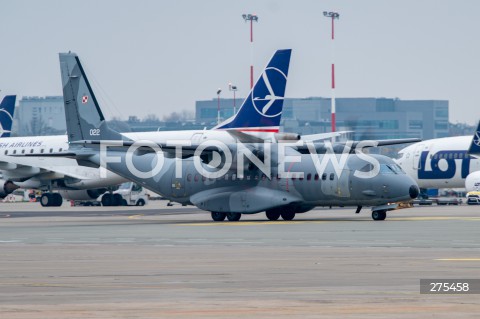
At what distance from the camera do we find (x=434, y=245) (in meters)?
28.2

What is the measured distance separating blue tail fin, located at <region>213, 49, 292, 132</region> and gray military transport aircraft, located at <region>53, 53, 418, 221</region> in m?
2.30

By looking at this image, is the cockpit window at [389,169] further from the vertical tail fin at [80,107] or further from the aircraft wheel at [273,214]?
the vertical tail fin at [80,107]

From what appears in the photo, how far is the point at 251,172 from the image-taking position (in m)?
47.9

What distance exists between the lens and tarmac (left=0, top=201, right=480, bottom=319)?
14797mm

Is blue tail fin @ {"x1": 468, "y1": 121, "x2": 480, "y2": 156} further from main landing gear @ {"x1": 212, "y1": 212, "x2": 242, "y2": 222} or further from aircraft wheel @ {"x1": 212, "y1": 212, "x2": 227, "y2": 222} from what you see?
aircraft wheel @ {"x1": 212, "y1": 212, "x2": 227, "y2": 222}

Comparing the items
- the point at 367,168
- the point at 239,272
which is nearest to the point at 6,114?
the point at 367,168

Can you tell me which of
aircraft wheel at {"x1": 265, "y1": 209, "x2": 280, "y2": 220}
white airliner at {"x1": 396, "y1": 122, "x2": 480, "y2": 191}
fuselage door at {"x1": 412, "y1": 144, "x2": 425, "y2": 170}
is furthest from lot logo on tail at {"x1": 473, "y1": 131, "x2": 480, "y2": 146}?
aircraft wheel at {"x1": 265, "y1": 209, "x2": 280, "y2": 220}

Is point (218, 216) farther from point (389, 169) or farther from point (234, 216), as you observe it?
point (389, 169)

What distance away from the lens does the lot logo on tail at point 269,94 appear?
5338 centimetres

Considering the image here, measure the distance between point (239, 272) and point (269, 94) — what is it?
109 feet

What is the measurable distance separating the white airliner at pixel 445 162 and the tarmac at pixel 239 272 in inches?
1475

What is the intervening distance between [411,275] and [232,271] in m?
3.67

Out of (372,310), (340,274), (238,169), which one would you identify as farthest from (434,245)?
(238,169)

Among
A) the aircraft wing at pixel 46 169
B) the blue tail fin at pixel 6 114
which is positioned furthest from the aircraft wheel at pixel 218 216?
the blue tail fin at pixel 6 114
